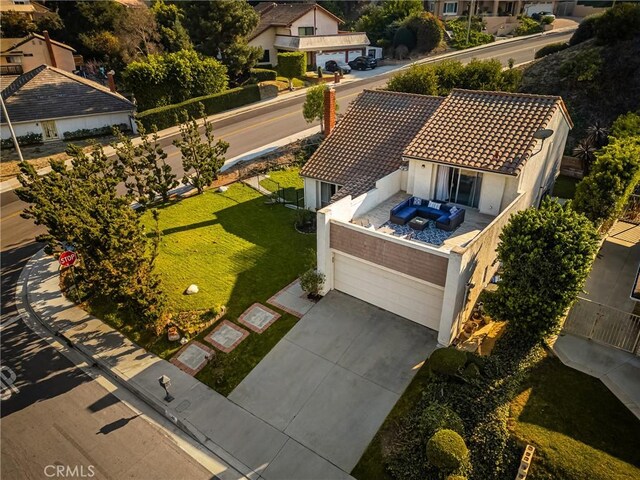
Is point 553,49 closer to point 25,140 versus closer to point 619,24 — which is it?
point 619,24

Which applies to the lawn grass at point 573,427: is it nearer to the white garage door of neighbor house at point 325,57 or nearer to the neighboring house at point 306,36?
the neighboring house at point 306,36

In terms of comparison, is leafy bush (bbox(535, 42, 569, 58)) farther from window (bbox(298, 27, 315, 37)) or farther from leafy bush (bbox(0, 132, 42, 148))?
leafy bush (bbox(0, 132, 42, 148))

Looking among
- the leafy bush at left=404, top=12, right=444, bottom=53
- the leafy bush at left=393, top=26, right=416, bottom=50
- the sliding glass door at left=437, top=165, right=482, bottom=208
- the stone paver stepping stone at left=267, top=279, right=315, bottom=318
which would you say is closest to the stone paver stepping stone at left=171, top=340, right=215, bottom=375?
the stone paver stepping stone at left=267, top=279, right=315, bottom=318

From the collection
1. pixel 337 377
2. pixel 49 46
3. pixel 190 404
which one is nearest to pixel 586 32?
pixel 337 377

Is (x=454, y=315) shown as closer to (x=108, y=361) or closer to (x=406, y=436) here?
(x=406, y=436)

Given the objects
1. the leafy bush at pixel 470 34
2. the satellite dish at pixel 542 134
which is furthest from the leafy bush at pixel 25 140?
the leafy bush at pixel 470 34
